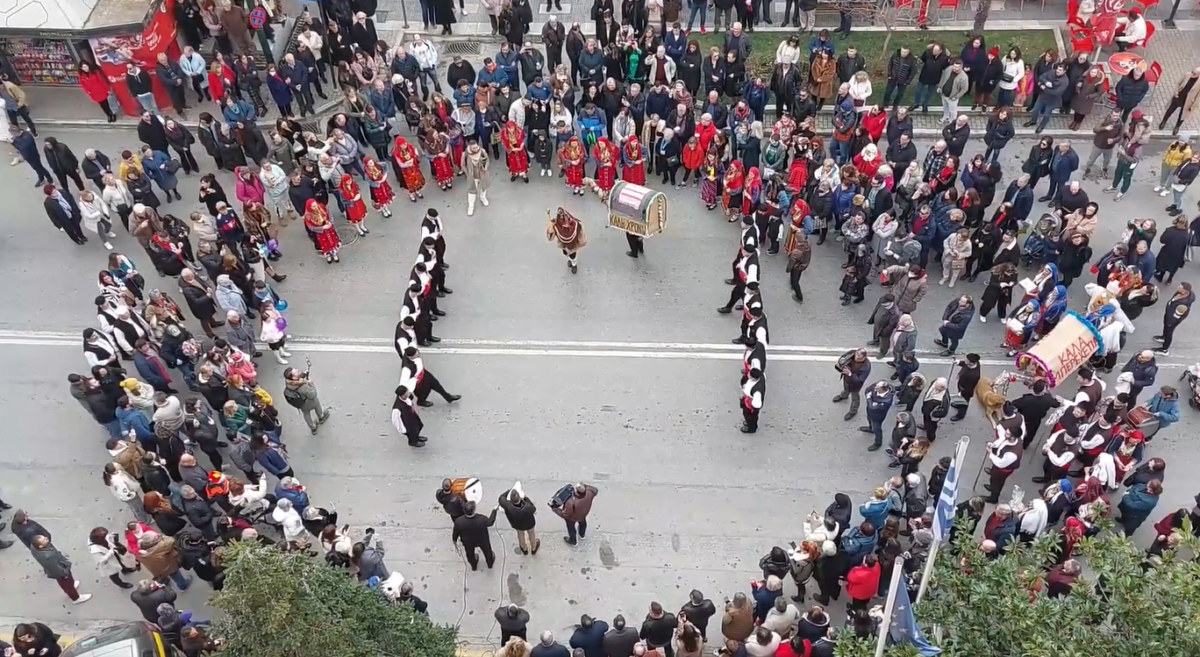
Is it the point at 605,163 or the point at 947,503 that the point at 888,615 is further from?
the point at 605,163

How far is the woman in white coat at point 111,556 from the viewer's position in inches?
468

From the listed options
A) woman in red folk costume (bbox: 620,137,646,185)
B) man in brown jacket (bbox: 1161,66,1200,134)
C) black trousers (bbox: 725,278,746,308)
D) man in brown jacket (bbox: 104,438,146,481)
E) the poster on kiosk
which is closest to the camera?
man in brown jacket (bbox: 104,438,146,481)

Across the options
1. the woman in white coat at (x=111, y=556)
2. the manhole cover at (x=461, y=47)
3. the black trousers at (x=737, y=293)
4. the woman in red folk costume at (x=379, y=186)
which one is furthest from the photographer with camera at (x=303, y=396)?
the manhole cover at (x=461, y=47)

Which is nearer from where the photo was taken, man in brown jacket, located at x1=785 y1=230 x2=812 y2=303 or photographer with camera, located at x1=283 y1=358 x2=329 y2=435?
photographer with camera, located at x1=283 y1=358 x2=329 y2=435

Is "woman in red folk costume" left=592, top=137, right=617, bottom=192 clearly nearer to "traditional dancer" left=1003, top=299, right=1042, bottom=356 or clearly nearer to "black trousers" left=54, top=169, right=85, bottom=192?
"traditional dancer" left=1003, top=299, right=1042, bottom=356

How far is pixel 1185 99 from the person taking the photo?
18.0 m

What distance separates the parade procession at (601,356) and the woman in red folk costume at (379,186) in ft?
1.00

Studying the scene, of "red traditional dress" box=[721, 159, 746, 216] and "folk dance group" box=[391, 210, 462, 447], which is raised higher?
"red traditional dress" box=[721, 159, 746, 216]

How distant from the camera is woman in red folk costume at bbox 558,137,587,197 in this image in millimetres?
17406

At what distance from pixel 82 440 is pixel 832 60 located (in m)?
14.2

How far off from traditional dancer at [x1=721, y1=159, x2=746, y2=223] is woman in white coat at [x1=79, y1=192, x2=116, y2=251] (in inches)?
412

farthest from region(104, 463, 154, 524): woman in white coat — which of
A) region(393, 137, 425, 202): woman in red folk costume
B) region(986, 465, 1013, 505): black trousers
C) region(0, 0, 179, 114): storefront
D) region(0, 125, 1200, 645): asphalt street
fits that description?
region(986, 465, 1013, 505): black trousers

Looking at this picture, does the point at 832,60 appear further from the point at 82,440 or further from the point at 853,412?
the point at 82,440

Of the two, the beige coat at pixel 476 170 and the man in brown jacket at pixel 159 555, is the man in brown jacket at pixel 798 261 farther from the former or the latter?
the man in brown jacket at pixel 159 555
